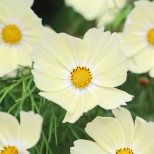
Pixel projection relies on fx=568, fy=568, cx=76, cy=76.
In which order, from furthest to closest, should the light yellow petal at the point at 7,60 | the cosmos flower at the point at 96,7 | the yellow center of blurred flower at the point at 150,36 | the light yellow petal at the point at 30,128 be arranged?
the cosmos flower at the point at 96,7 < the yellow center of blurred flower at the point at 150,36 < the light yellow petal at the point at 7,60 < the light yellow petal at the point at 30,128

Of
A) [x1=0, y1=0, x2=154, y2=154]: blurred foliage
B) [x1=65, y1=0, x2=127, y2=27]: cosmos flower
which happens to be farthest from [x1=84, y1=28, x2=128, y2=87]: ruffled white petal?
[x1=65, y1=0, x2=127, y2=27]: cosmos flower

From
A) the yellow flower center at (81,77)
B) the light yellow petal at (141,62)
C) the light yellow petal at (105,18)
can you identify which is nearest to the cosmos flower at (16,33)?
the yellow flower center at (81,77)

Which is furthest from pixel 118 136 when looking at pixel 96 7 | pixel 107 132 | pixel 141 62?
pixel 96 7

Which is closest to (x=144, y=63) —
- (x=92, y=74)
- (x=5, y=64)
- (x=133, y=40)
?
(x=133, y=40)

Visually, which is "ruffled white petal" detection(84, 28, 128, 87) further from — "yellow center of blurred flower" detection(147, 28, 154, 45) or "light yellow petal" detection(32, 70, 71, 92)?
"yellow center of blurred flower" detection(147, 28, 154, 45)

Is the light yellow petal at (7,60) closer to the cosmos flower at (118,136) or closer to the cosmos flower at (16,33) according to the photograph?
the cosmos flower at (16,33)

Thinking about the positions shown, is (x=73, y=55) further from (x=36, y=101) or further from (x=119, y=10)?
(x=119, y=10)

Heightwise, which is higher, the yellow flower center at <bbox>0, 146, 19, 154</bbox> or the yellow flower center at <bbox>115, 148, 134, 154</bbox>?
the yellow flower center at <bbox>115, 148, 134, 154</bbox>
